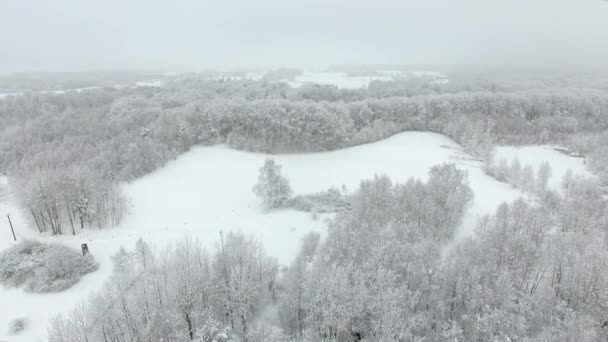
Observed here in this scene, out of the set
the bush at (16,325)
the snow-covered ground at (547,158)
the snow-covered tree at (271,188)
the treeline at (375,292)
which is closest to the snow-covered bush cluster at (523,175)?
the snow-covered ground at (547,158)

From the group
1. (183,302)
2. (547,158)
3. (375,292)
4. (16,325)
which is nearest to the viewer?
(183,302)

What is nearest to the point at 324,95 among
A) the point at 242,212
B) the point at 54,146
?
the point at 242,212

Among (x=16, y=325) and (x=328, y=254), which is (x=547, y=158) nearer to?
(x=328, y=254)

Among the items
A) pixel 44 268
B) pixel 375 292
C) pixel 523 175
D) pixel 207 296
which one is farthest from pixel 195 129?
pixel 523 175

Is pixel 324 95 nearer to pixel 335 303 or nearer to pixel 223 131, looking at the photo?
pixel 223 131

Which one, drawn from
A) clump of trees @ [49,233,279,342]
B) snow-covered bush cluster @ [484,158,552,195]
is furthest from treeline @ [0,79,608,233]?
clump of trees @ [49,233,279,342]

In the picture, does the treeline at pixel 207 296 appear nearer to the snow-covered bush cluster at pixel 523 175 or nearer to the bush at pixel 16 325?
the bush at pixel 16 325
